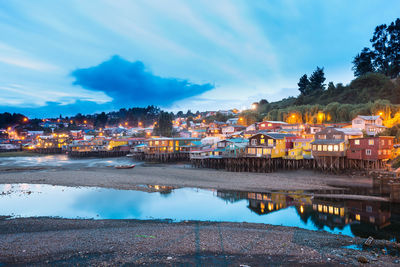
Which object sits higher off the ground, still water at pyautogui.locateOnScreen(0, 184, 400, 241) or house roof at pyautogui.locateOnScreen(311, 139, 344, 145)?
house roof at pyautogui.locateOnScreen(311, 139, 344, 145)

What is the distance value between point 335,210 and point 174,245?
15956mm

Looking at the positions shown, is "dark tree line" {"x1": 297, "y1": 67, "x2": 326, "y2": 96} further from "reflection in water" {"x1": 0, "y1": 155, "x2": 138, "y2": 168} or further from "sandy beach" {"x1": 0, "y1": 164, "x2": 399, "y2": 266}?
"sandy beach" {"x1": 0, "y1": 164, "x2": 399, "y2": 266}

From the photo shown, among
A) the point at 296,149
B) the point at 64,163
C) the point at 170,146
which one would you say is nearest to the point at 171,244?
the point at 296,149

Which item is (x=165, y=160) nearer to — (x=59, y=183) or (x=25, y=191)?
(x=59, y=183)

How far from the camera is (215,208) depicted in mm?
23062

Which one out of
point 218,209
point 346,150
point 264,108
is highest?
point 264,108

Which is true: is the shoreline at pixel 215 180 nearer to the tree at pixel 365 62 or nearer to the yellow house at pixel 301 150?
the yellow house at pixel 301 150

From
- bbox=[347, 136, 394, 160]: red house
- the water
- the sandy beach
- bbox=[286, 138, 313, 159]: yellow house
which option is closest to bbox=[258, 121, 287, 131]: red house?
bbox=[286, 138, 313, 159]: yellow house

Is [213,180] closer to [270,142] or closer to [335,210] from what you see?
[270,142]

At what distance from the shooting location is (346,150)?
1540 inches

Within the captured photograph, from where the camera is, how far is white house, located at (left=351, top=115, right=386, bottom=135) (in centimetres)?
4881

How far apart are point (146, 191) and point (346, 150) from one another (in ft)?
107

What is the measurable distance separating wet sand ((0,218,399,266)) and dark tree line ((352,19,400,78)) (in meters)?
92.9

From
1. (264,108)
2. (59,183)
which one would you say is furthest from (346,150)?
(264,108)
